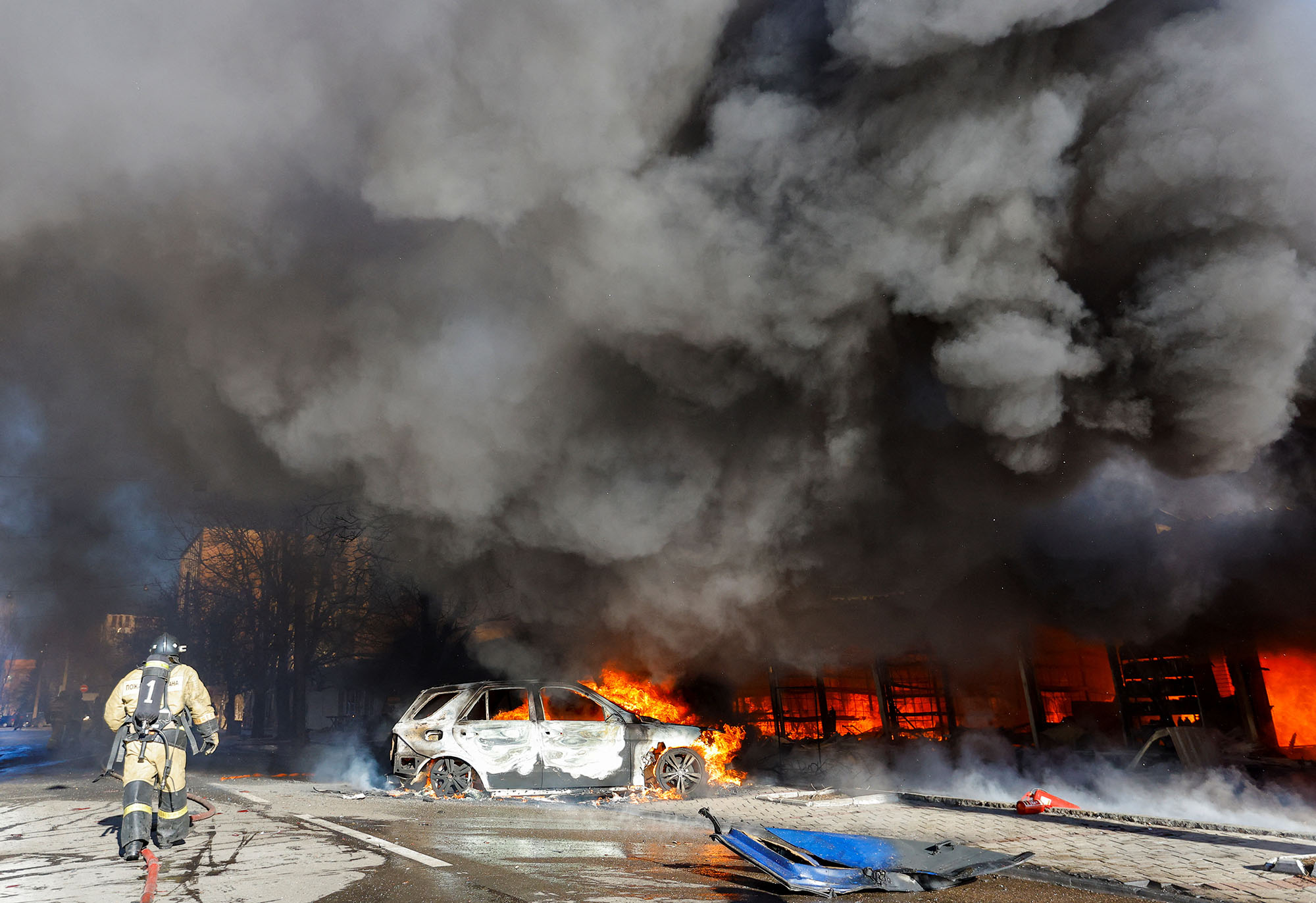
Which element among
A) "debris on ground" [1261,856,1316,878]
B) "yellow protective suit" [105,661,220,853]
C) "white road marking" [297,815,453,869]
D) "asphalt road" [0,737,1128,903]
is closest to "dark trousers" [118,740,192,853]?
"yellow protective suit" [105,661,220,853]

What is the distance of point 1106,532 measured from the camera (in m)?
9.84

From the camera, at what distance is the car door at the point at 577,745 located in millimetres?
8703

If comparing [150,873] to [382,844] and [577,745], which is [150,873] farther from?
[577,745]

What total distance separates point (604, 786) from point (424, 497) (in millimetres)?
5831

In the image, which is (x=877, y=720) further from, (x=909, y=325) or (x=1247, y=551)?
(x=909, y=325)

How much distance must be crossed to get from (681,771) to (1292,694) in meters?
7.33

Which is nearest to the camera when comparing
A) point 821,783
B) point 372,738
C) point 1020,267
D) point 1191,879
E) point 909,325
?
point 1191,879

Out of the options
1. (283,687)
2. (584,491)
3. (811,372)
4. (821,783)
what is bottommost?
(821,783)

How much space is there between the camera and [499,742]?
28.6ft

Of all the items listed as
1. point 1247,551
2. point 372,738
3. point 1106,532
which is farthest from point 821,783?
point 372,738

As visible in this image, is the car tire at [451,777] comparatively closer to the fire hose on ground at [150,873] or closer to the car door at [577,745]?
the car door at [577,745]

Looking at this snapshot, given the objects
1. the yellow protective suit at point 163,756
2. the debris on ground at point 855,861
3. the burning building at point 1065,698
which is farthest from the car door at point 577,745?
the burning building at point 1065,698

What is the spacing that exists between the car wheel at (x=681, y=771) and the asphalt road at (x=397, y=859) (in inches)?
41.3

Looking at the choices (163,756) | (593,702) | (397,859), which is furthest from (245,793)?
(397,859)
